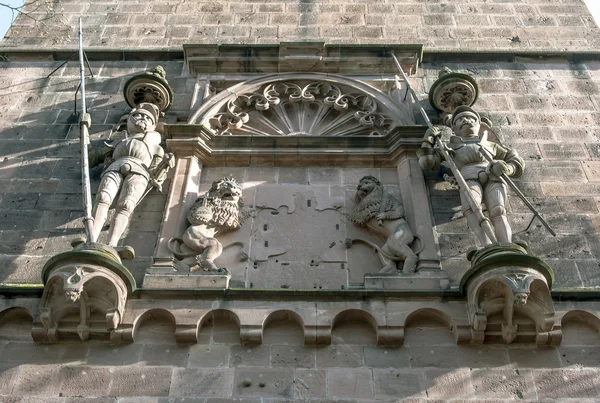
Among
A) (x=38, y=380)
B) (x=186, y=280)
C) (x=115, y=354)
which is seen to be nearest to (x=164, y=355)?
(x=115, y=354)

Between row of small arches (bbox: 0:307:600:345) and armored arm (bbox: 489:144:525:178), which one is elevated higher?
armored arm (bbox: 489:144:525:178)

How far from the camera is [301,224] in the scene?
918 centimetres

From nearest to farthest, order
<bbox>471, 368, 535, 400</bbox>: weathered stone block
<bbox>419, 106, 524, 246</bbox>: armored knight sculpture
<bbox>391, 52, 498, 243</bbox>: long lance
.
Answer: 1. <bbox>471, 368, 535, 400</bbox>: weathered stone block
2. <bbox>391, 52, 498, 243</bbox>: long lance
3. <bbox>419, 106, 524, 246</bbox>: armored knight sculpture

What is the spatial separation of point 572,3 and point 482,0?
1479 millimetres

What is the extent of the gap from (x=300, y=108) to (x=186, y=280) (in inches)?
160

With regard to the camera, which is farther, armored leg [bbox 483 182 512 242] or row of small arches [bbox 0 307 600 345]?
armored leg [bbox 483 182 512 242]

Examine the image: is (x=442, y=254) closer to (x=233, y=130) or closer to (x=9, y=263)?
(x=233, y=130)

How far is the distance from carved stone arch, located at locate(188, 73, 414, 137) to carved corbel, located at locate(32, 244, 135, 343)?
356 centimetres

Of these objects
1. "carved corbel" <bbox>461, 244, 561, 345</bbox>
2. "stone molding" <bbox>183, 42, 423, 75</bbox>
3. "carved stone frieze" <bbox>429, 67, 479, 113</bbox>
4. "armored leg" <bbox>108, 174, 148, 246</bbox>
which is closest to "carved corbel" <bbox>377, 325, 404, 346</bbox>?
"carved corbel" <bbox>461, 244, 561, 345</bbox>

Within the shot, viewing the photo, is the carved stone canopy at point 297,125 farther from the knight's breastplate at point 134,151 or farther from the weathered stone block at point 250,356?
the weathered stone block at point 250,356

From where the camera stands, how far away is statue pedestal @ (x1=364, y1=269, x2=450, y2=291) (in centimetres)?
798

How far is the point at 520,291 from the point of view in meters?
7.10

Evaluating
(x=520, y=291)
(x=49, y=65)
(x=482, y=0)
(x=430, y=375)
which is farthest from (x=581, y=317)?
(x=49, y=65)

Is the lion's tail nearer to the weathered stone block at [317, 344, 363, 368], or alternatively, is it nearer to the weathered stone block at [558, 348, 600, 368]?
the weathered stone block at [317, 344, 363, 368]
